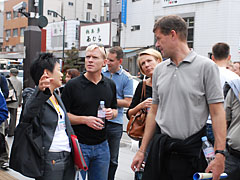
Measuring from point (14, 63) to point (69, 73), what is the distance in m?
28.0

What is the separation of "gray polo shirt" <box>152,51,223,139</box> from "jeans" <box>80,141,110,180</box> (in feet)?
3.75

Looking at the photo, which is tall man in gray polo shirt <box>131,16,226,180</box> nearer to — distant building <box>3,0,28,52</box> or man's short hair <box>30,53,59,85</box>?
man's short hair <box>30,53,59,85</box>

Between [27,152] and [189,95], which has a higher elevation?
[189,95]

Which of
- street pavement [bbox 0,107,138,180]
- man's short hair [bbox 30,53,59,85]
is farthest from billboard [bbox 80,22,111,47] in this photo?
man's short hair [bbox 30,53,59,85]

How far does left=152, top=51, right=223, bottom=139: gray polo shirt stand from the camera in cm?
253

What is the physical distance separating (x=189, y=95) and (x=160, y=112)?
14.1 inches

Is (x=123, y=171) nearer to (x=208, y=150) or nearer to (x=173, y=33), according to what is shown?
(x=208, y=150)

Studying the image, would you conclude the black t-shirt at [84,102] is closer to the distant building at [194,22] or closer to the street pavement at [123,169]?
the street pavement at [123,169]

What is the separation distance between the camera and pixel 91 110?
359cm

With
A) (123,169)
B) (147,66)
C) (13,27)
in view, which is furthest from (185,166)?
(13,27)

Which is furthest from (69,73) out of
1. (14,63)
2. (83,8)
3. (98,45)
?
(83,8)

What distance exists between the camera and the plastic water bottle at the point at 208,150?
2508mm

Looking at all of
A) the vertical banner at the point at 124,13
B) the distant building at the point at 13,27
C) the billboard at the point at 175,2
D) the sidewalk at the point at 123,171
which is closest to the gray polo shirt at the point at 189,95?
the sidewalk at the point at 123,171

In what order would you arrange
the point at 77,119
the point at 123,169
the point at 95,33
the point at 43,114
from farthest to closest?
the point at 95,33 → the point at 123,169 → the point at 77,119 → the point at 43,114
